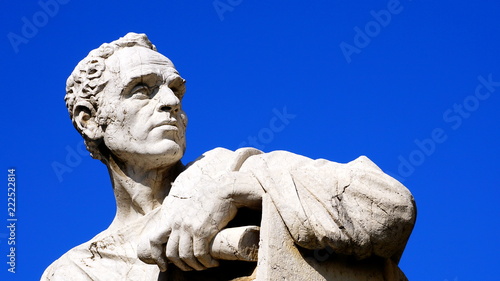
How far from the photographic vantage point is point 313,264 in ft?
22.8

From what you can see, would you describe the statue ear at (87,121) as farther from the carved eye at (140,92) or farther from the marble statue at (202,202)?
the carved eye at (140,92)

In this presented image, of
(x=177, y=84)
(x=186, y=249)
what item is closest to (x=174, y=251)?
(x=186, y=249)

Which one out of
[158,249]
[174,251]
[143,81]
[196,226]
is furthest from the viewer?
[143,81]

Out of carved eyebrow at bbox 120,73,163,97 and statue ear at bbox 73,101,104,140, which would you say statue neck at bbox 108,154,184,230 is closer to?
statue ear at bbox 73,101,104,140

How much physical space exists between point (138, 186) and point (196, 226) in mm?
1386

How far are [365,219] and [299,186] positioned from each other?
44 centimetres

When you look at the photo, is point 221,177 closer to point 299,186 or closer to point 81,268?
point 299,186

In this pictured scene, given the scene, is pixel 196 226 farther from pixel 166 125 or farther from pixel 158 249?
pixel 166 125

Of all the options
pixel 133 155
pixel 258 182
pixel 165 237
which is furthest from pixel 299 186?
pixel 133 155

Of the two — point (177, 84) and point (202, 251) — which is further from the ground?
point (177, 84)

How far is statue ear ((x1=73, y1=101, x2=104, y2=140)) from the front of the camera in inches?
331

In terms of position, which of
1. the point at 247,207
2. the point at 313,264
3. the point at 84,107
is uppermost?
the point at 84,107

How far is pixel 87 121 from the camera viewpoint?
8.48 meters

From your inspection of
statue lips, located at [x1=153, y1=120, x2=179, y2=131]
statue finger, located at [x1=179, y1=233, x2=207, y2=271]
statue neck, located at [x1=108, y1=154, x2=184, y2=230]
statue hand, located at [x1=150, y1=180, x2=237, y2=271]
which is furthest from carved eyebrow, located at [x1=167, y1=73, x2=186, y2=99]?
statue finger, located at [x1=179, y1=233, x2=207, y2=271]
